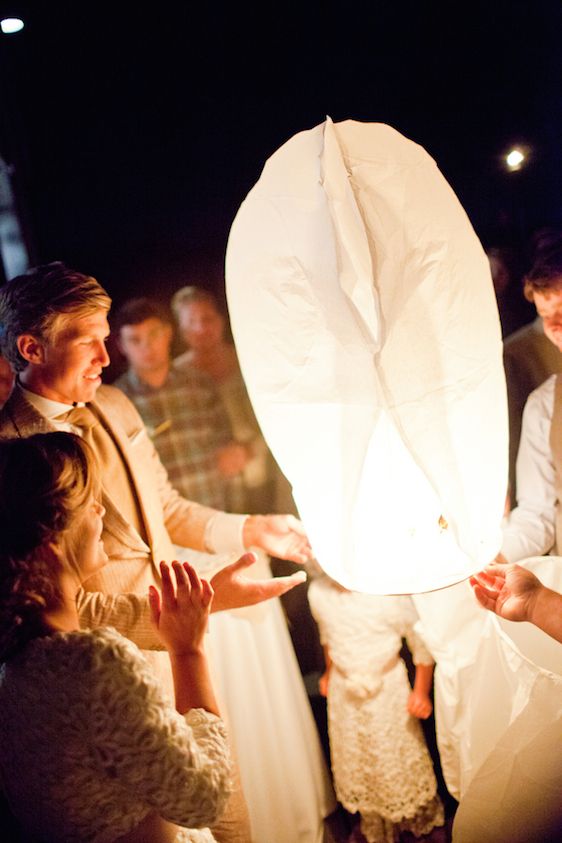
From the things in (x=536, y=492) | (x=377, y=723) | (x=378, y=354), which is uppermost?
(x=378, y=354)

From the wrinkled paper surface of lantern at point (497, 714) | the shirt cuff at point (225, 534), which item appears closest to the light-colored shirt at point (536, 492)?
the wrinkled paper surface of lantern at point (497, 714)

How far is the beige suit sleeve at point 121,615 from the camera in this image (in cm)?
160

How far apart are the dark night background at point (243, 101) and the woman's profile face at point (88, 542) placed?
1.70 metres

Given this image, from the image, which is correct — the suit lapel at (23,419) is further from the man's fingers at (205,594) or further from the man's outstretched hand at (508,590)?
the man's outstretched hand at (508,590)

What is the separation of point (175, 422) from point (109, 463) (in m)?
1.32

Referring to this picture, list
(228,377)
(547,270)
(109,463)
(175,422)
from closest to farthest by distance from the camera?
(109,463)
(547,270)
(175,422)
(228,377)

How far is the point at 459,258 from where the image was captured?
1.28 metres

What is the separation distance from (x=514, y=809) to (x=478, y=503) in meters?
0.85

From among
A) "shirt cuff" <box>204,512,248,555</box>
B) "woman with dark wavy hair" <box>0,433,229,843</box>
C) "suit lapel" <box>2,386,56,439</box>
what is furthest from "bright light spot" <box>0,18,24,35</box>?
"shirt cuff" <box>204,512,248,555</box>

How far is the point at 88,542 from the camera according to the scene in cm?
135

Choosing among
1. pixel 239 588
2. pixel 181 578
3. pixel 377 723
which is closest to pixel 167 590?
pixel 181 578

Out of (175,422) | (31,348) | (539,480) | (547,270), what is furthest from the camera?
(175,422)

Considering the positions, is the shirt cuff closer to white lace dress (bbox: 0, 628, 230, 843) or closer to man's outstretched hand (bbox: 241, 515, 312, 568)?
man's outstretched hand (bbox: 241, 515, 312, 568)

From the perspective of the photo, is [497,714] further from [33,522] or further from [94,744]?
[33,522]
